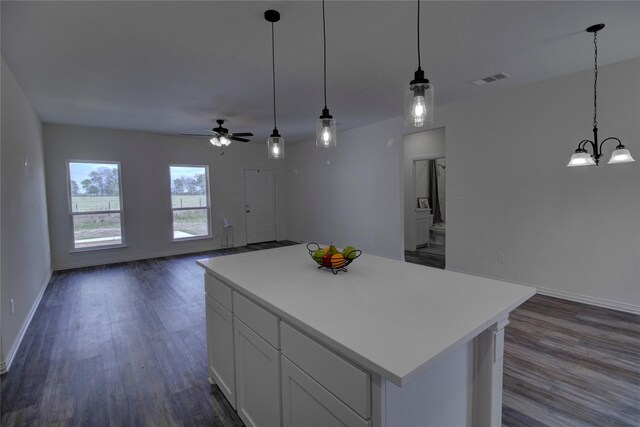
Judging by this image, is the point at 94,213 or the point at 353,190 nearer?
the point at 94,213

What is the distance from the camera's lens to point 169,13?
2.20m

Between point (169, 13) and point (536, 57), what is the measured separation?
3280 millimetres

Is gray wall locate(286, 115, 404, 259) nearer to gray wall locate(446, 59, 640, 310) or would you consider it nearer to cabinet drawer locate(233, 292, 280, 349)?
gray wall locate(446, 59, 640, 310)

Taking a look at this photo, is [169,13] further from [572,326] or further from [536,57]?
[572,326]

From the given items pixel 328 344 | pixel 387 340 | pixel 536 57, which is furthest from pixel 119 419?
pixel 536 57

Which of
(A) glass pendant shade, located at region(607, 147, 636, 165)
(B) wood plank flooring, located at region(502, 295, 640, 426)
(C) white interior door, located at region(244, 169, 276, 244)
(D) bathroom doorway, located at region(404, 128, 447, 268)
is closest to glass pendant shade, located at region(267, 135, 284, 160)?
(B) wood plank flooring, located at region(502, 295, 640, 426)

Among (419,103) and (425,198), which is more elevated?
(419,103)

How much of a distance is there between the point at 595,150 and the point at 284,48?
10.4ft

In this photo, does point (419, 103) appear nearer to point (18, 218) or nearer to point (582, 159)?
point (582, 159)

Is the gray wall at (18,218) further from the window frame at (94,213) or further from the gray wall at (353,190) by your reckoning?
the gray wall at (353,190)

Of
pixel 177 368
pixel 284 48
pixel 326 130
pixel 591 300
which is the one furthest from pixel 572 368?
pixel 284 48

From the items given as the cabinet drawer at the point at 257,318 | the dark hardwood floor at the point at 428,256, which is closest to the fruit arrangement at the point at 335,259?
the cabinet drawer at the point at 257,318

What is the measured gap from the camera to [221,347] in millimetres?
2020

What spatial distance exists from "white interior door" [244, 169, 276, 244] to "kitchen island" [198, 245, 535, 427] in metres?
5.97
